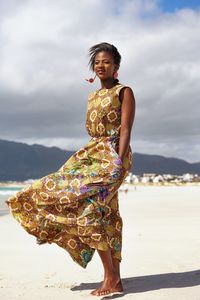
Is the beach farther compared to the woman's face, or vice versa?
the woman's face

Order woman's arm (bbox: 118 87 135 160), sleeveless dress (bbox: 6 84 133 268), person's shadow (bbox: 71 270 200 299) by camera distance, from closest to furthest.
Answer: sleeveless dress (bbox: 6 84 133 268) < woman's arm (bbox: 118 87 135 160) < person's shadow (bbox: 71 270 200 299)

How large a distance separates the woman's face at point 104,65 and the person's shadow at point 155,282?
6.48 ft

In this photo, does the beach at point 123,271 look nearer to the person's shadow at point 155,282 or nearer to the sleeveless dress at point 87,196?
the person's shadow at point 155,282

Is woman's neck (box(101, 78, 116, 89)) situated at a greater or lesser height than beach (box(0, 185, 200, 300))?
greater

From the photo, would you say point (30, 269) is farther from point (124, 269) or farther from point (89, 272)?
point (124, 269)

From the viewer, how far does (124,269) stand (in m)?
5.71

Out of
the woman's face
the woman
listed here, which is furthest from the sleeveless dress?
the woman's face

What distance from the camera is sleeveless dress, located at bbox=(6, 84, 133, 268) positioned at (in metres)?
4.39

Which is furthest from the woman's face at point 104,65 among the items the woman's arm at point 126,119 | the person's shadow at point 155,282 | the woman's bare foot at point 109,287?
the person's shadow at point 155,282

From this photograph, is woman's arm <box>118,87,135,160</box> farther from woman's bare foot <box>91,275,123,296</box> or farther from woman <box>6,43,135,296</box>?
woman's bare foot <box>91,275,123,296</box>

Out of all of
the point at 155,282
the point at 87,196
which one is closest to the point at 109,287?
the point at 155,282

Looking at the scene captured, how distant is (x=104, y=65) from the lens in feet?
15.5

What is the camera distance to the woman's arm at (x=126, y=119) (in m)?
4.51

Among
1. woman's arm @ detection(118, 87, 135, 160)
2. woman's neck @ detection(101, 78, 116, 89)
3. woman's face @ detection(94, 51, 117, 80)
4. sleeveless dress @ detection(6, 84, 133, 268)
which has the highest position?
woman's face @ detection(94, 51, 117, 80)
